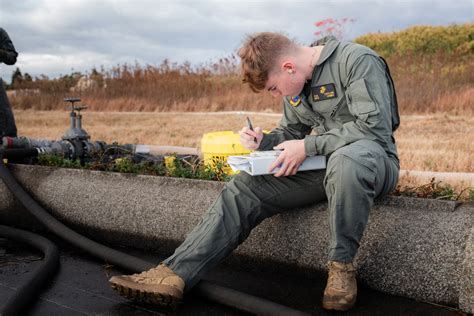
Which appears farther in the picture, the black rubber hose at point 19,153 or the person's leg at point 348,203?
the black rubber hose at point 19,153

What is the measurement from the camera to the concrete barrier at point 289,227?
255 cm

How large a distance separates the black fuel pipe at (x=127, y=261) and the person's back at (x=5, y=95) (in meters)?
1.69

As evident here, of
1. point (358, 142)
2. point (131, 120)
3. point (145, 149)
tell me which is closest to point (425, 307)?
point (358, 142)

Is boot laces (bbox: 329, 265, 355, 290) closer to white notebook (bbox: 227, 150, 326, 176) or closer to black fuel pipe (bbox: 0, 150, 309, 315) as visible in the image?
black fuel pipe (bbox: 0, 150, 309, 315)

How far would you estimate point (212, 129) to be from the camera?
8.23 meters

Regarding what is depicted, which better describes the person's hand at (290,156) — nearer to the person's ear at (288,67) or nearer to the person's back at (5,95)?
the person's ear at (288,67)

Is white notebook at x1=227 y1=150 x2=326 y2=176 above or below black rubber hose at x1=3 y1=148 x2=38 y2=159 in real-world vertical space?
above

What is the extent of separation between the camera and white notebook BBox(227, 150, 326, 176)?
8.72 ft

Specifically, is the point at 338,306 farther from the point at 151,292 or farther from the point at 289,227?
the point at 151,292

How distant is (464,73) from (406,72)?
1.31m

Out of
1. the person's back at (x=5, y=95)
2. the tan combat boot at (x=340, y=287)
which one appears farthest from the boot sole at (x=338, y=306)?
the person's back at (x=5, y=95)

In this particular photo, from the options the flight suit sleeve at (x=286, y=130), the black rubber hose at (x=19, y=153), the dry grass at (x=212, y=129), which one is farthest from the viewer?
the dry grass at (x=212, y=129)

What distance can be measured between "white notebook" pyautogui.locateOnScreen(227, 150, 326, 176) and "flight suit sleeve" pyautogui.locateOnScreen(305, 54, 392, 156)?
77mm

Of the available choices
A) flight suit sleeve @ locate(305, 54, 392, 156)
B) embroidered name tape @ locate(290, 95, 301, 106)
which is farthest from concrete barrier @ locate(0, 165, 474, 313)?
embroidered name tape @ locate(290, 95, 301, 106)
